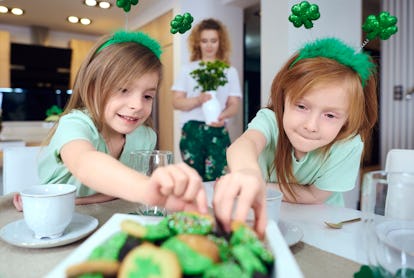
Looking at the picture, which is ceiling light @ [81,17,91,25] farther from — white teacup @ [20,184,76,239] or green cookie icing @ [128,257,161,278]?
green cookie icing @ [128,257,161,278]

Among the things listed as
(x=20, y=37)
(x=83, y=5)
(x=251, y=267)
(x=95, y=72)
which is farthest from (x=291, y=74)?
(x=20, y=37)

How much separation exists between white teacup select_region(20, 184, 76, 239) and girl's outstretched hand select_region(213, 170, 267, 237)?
12.0 inches

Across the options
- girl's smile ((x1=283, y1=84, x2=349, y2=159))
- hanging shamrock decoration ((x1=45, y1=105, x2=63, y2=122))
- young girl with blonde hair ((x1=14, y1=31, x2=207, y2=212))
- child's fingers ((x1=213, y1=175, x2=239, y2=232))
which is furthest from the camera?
hanging shamrock decoration ((x1=45, y1=105, x2=63, y2=122))

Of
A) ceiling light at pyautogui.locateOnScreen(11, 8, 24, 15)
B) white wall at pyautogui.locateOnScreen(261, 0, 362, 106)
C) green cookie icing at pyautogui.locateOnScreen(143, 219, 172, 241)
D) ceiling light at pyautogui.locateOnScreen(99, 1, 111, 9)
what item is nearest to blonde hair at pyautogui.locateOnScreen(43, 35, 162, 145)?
green cookie icing at pyautogui.locateOnScreen(143, 219, 172, 241)

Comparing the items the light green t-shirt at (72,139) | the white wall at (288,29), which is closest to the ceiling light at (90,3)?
the white wall at (288,29)

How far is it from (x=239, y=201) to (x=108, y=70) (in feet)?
2.11

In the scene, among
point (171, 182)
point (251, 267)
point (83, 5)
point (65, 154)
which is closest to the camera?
point (251, 267)

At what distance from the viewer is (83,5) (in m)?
4.25

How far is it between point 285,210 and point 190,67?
1.58m

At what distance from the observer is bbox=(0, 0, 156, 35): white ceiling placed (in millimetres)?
4184

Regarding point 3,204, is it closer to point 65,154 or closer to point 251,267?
point 65,154

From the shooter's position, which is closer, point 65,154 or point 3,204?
point 65,154

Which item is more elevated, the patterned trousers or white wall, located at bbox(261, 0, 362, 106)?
white wall, located at bbox(261, 0, 362, 106)

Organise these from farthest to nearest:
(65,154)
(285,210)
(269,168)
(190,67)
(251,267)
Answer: (190,67)
(269,168)
(285,210)
(65,154)
(251,267)
